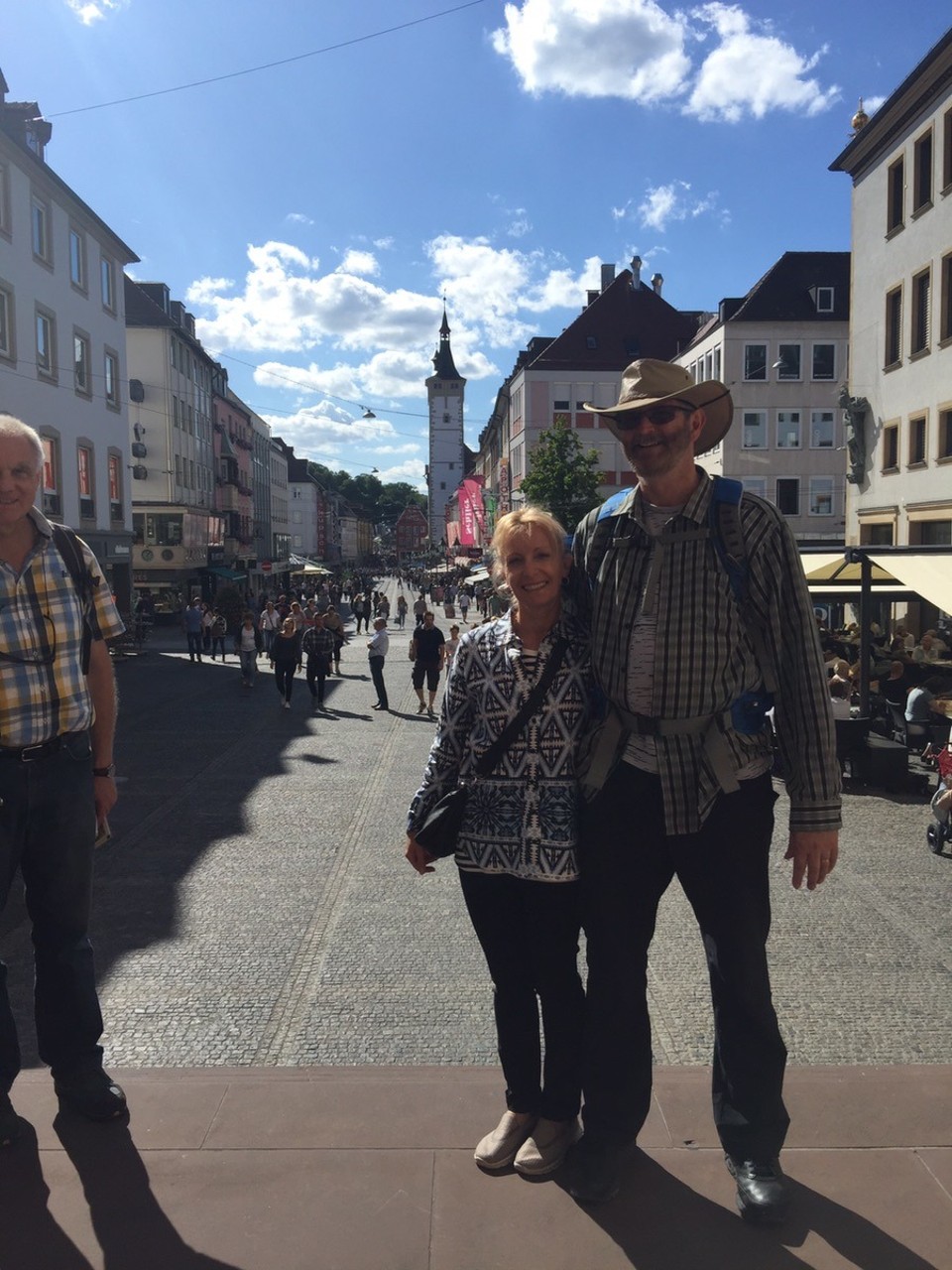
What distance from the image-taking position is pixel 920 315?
24422mm

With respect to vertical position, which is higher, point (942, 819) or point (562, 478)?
point (562, 478)

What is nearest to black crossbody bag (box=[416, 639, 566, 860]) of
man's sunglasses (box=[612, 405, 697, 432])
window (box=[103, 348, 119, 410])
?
man's sunglasses (box=[612, 405, 697, 432])

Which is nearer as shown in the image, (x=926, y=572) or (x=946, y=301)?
(x=926, y=572)

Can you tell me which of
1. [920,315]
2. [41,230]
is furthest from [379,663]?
[41,230]

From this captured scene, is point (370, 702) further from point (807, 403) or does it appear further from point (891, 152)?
point (807, 403)

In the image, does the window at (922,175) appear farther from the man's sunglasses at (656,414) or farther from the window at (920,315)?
the man's sunglasses at (656,414)

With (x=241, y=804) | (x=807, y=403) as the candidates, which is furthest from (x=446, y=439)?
(x=241, y=804)

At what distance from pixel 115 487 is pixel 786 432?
27238mm

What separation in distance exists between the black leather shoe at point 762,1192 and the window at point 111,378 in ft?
111

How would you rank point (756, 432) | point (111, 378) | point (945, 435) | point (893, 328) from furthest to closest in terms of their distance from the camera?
point (756, 432), point (111, 378), point (893, 328), point (945, 435)

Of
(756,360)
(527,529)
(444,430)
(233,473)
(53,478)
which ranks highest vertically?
(444,430)

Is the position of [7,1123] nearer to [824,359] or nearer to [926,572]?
[926,572]

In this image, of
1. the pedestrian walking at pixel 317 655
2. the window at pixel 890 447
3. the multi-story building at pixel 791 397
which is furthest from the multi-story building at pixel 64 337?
the multi-story building at pixel 791 397

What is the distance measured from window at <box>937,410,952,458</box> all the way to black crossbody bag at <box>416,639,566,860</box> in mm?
22912
